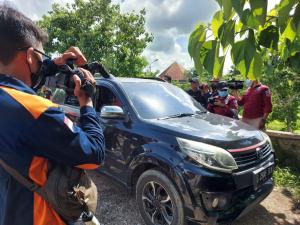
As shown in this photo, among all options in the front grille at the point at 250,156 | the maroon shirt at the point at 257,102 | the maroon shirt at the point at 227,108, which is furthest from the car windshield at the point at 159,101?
the maroon shirt at the point at 257,102

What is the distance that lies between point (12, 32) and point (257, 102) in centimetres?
524

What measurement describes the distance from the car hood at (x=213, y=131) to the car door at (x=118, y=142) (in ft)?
1.33

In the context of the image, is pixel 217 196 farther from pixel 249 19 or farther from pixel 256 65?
pixel 249 19

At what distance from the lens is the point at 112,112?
11.9 feet

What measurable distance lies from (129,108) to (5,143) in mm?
2611

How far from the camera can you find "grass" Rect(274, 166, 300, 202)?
4.69 metres

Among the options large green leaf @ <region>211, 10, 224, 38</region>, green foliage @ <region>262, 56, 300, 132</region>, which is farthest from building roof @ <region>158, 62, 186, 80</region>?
large green leaf @ <region>211, 10, 224, 38</region>

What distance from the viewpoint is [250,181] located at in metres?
3.06

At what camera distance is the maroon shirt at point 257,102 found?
5.59 meters

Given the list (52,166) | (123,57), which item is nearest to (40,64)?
(52,166)

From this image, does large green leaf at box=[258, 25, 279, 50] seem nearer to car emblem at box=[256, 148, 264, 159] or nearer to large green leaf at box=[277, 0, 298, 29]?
large green leaf at box=[277, 0, 298, 29]

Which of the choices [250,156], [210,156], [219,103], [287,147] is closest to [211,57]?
[210,156]

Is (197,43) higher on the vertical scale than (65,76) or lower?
higher

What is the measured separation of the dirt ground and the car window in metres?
1.08
